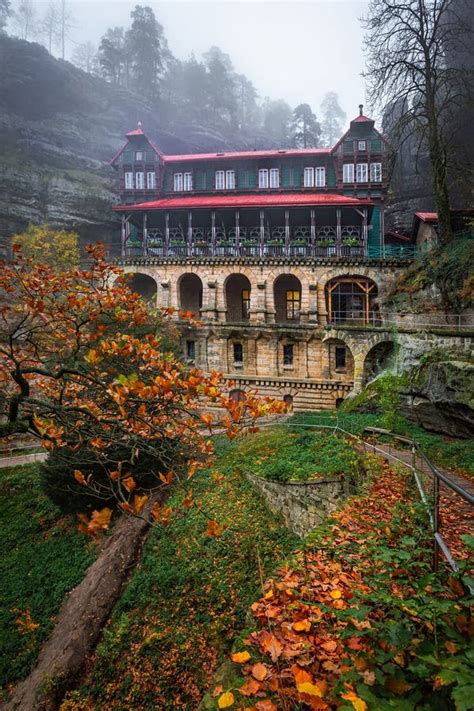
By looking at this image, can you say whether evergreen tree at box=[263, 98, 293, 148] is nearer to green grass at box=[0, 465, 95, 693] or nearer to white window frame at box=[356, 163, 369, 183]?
white window frame at box=[356, 163, 369, 183]

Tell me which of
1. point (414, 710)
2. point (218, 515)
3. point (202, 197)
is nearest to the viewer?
point (414, 710)

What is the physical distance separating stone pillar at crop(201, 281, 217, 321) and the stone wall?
18845 mm

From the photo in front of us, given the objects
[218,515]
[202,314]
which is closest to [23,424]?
[218,515]

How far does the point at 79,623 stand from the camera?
30.4 ft

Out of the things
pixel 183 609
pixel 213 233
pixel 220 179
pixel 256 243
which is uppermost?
pixel 220 179

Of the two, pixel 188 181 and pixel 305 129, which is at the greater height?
pixel 305 129

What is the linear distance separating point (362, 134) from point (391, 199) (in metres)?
8.98

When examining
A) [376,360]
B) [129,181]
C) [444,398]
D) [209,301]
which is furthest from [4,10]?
[444,398]

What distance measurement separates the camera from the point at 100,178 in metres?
39.8

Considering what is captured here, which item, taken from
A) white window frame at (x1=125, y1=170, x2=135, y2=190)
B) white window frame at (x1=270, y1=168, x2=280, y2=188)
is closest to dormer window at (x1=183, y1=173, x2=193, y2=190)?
white window frame at (x1=125, y1=170, x2=135, y2=190)

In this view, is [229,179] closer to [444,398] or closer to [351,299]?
[351,299]

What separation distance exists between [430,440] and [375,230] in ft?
81.4

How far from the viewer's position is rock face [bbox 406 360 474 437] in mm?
12172

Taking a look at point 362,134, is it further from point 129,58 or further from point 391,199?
point 129,58
